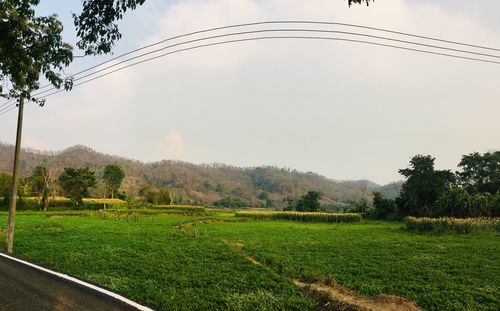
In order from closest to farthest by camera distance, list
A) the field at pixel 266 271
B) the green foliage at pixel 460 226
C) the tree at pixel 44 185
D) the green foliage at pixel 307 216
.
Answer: the field at pixel 266 271 < the green foliage at pixel 460 226 < the green foliage at pixel 307 216 < the tree at pixel 44 185

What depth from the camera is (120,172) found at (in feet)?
344

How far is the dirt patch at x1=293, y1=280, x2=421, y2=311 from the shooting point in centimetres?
998

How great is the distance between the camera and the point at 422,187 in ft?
211

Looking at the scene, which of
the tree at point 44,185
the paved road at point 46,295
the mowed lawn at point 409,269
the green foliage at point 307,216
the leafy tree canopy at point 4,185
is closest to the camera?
the paved road at point 46,295

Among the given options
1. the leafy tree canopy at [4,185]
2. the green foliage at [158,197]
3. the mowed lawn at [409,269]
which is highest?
the leafy tree canopy at [4,185]

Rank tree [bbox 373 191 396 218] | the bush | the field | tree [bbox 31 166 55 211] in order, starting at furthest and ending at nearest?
tree [bbox 373 191 396 218] → tree [bbox 31 166 55 211] → the bush → the field

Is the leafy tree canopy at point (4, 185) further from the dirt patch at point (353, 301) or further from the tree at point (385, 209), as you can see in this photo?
the dirt patch at point (353, 301)

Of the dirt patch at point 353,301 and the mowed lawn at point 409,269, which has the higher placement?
the dirt patch at point 353,301

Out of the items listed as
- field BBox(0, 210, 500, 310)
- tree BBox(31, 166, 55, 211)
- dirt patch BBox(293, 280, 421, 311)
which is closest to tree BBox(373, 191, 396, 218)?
field BBox(0, 210, 500, 310)

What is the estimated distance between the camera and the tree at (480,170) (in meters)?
70.9

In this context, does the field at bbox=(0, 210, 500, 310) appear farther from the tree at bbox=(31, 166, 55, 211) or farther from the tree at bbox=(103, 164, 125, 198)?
the tree at bbox=(103, 164, 125, 198)

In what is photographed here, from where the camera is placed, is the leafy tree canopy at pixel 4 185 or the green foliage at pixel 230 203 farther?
the green foliage at pixel 230 203

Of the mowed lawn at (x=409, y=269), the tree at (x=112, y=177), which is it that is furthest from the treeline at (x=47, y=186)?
the mowed lawn at (x=409, y=269)

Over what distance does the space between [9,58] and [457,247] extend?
2637 cm
